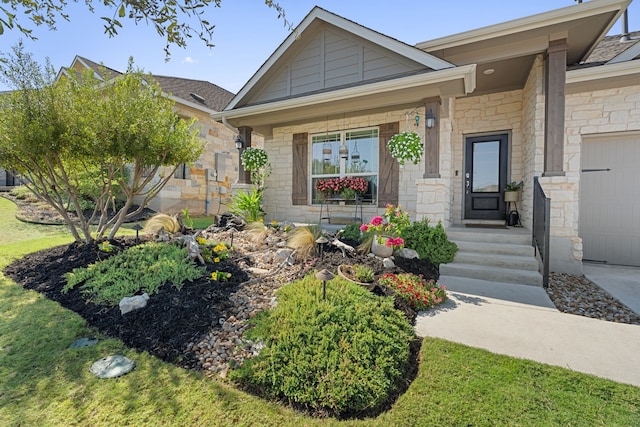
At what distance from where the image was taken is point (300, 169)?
298 inches

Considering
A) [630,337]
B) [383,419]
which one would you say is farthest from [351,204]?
[383,419]

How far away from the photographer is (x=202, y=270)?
11.6 ft

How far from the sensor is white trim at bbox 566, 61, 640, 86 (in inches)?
187

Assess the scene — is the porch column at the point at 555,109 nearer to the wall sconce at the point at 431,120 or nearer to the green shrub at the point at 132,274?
the wall sconce at the point at 431,120

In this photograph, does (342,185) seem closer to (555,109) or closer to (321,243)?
(321,243)

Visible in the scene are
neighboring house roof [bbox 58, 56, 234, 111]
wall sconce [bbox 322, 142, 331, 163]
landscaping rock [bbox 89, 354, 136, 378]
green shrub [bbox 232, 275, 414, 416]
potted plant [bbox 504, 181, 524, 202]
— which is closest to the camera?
green shrub [bbox 232, 275, 414, 416]

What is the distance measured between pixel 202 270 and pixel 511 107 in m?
6.95

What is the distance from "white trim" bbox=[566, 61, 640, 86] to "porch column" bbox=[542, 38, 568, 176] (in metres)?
0.48

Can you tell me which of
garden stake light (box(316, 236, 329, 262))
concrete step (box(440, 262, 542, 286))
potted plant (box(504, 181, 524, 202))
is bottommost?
concrete step (box(440, 262, 542, 286))

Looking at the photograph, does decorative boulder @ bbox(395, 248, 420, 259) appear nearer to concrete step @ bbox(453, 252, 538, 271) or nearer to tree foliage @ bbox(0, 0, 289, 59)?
concrete step @ bbox(453, 252, 538, 271)

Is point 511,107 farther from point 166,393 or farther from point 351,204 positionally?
point 166,393

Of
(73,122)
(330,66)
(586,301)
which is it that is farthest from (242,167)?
(586,301)

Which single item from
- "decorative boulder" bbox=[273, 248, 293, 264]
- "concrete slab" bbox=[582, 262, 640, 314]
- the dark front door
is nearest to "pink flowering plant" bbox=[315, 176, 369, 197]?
the dark front door

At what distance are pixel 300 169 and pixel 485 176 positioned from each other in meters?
4.37
